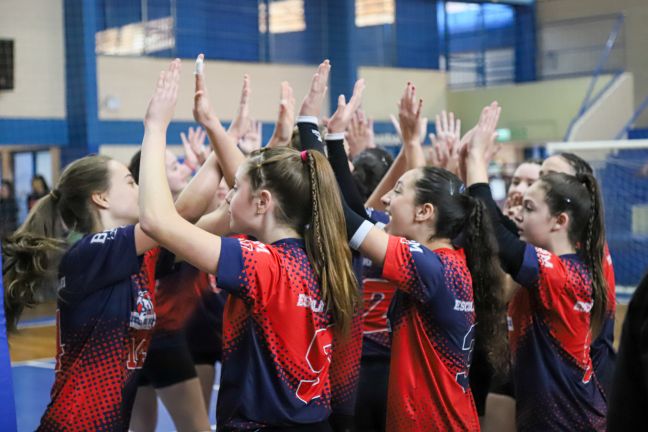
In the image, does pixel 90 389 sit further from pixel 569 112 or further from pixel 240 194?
pixel 569 112

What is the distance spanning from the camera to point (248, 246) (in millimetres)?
2389

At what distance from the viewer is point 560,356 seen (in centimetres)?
329

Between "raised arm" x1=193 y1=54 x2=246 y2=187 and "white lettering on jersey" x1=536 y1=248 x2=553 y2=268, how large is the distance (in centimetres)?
109

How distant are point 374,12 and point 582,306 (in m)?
14.3

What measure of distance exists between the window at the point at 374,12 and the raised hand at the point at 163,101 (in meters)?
14.4

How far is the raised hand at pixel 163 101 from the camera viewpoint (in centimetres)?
243

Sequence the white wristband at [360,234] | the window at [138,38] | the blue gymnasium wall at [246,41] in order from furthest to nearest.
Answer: the window at [138,38], the blue gymnasium wall at [246,41], the white wristband at [360,234]

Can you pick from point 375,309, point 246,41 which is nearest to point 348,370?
point 375,309

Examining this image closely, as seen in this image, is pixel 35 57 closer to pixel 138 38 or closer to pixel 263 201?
pixel 138 38

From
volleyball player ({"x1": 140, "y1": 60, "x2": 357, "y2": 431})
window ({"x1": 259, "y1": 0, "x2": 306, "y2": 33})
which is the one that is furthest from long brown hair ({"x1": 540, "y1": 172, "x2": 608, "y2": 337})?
window ({"x1": 259, "y1": 0, "x2": 306, "y2": 33})

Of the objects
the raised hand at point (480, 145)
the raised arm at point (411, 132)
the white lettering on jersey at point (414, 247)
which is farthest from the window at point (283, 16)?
the white lettering on jersey at point (414, 247)

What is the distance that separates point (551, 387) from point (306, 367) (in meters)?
1.21

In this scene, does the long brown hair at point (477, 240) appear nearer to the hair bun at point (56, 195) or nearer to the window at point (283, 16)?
the hair bun at point (56, 195)

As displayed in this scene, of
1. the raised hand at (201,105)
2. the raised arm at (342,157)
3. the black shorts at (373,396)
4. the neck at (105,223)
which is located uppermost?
the raised hand at (201,105)
